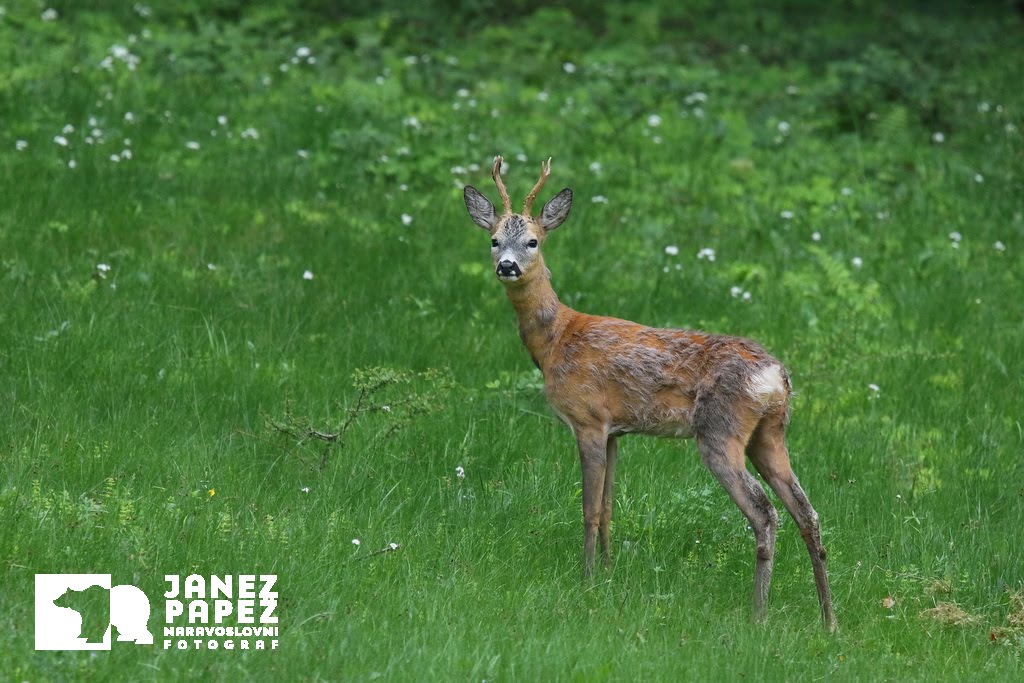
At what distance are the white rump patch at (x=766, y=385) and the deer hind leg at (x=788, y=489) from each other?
15cm

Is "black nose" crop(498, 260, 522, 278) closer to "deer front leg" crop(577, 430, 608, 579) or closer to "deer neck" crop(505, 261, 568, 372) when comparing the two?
"deer neck" crop(505, 261, 568, 372)

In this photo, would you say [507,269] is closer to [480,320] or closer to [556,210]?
[556,210]

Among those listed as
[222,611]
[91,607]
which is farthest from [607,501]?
[91,607]

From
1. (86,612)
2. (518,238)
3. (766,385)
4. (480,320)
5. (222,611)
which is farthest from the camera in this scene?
(480,320)

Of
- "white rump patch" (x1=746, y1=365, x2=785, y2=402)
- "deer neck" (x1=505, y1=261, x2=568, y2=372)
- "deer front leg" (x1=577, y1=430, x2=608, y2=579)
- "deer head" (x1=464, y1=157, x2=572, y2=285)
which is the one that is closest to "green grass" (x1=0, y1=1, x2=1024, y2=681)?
"deer front leg" (x1=577, y1=430, x2=608, y2=579)

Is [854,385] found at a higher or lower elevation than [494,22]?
lower

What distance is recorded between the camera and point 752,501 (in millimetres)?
6703

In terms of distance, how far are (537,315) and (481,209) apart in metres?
0.70

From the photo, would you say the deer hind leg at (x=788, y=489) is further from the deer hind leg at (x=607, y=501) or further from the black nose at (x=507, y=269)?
the black nose at (x=507, y=269)

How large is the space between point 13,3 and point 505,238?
9618 mm

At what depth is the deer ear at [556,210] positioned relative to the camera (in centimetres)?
770

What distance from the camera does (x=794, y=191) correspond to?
43.5 ft

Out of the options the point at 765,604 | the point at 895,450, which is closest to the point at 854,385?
the point at 895,450

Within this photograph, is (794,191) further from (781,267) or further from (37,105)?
(37,105)
